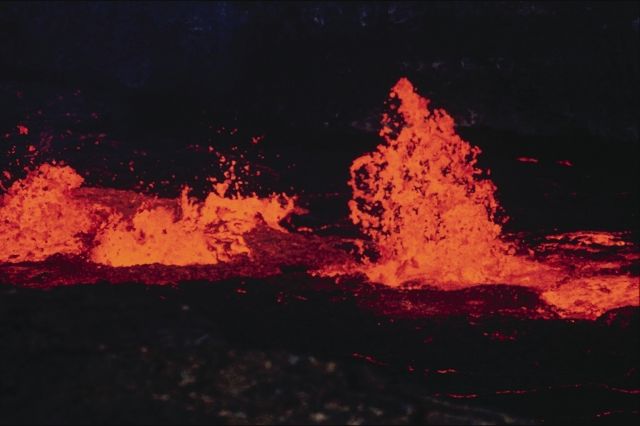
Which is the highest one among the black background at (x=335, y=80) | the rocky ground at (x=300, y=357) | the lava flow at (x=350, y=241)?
the black background at (x=335, y=80)

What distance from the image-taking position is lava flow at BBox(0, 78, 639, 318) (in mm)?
3924

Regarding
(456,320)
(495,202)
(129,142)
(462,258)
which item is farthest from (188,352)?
(129,142)

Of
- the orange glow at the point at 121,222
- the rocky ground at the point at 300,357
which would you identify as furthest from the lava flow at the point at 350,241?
the rocky ground at the point at 300,357

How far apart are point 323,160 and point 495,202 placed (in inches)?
79.2

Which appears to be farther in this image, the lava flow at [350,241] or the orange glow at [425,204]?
the orange glow at [425,204]

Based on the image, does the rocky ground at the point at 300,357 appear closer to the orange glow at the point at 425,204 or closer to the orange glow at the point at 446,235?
the orange glow at the point at 446,235

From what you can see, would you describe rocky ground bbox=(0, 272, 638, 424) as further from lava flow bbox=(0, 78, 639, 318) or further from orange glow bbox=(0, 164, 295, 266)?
orange glow bbox=(0, 164, 295, 266)

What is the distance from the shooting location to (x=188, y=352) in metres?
2.48

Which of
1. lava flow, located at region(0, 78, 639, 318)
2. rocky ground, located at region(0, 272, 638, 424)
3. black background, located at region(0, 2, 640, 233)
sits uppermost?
black background, located at region(0, 2, 640, 233)

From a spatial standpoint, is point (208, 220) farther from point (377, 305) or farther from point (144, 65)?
point (144, 65)

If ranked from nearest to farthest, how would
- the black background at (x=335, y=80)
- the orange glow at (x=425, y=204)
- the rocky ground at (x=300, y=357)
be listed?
1. the rocky ground at (x=300, y=357)
2. the orange glow at (x=425, y=204)
3. the black background at (x=335, y=80)

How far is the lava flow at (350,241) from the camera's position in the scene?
3924mm

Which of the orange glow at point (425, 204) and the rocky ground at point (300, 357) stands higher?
the orange glow at point (425, 204)

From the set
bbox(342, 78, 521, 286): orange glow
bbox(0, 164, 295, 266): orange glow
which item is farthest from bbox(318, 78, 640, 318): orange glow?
bbox(0, 164, 295, 266): orange glow
